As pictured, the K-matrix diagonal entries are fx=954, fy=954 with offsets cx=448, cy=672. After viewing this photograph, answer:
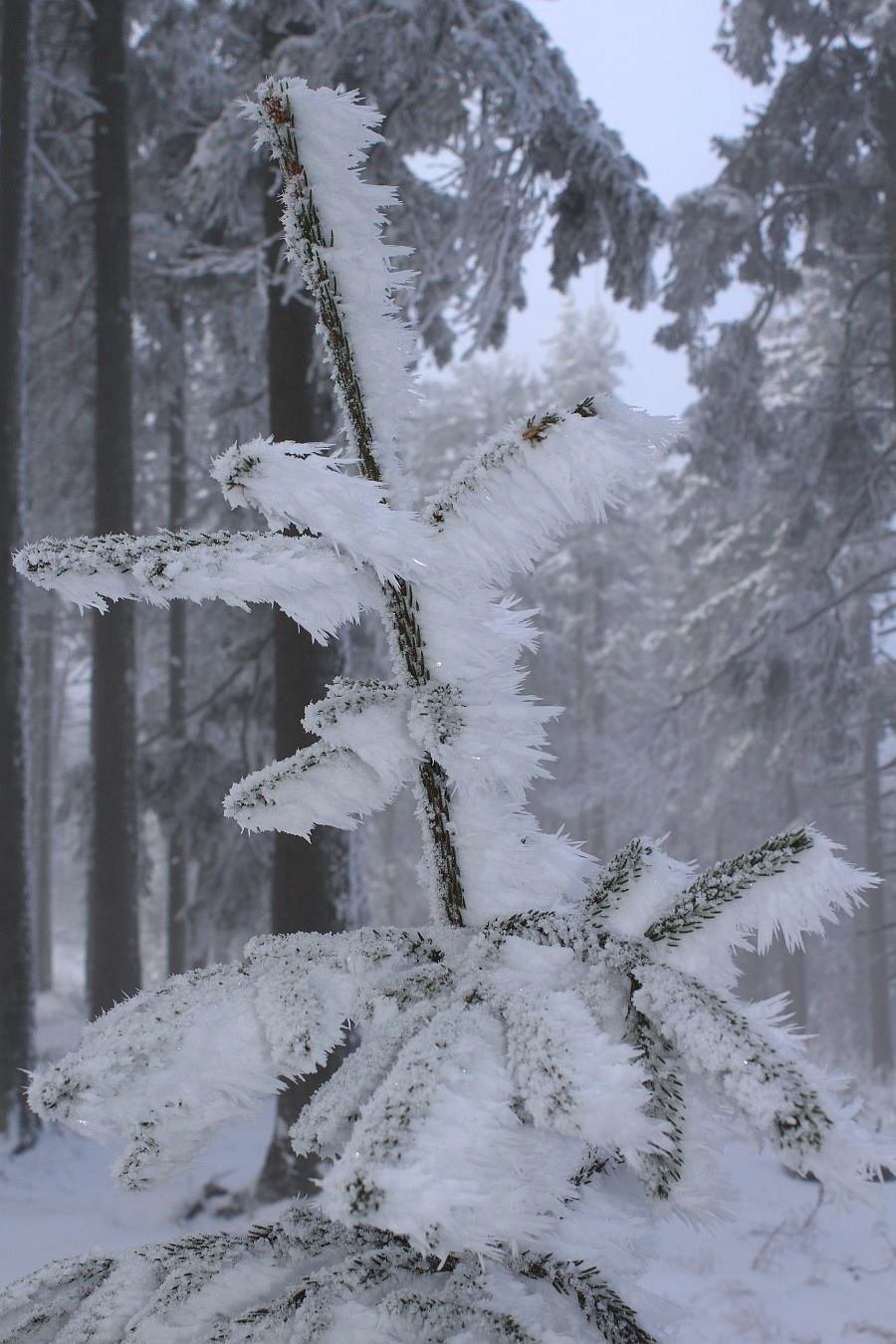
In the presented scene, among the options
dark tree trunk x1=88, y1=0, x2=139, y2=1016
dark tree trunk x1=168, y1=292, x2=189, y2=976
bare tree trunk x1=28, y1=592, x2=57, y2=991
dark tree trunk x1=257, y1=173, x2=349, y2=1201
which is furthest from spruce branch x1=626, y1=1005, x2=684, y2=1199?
bare tree trunk x1=28, y1=592, x2=57, y2=991

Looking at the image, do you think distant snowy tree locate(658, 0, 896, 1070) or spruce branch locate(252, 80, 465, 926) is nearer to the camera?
spruce branch locate(252, 80, 465, 926)

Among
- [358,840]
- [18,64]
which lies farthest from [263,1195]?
[18,64]

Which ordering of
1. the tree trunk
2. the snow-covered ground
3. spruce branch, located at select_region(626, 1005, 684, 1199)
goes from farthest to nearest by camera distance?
the tree trunk < the snow-covered ground < spruce branch, located at select_region(626, 1005, 684, 1199)

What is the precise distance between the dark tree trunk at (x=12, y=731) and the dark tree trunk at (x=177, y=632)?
5055 mm

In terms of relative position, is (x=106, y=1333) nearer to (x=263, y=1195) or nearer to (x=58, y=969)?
(x=263, y=1195)

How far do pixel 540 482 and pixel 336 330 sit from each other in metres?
0.24

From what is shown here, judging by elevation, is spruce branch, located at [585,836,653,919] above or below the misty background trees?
below

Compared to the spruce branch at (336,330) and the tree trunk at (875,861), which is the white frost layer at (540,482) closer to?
the spruce branch at (336,330)

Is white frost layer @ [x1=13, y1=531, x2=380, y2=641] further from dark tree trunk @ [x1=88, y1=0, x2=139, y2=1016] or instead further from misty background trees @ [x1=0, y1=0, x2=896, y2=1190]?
dark tree trunk @ [x1=88, y1=0, x2=139, y2=1016]

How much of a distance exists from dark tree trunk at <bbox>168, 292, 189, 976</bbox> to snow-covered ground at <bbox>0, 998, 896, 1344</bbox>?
6.04 meters

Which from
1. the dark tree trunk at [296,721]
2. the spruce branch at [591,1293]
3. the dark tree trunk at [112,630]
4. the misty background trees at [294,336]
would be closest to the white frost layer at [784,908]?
the spruce branch at [591,1293]

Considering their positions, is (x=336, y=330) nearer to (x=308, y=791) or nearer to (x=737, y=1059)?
(x=308, y=791)

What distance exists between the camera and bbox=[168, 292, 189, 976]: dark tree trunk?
46.8 feet

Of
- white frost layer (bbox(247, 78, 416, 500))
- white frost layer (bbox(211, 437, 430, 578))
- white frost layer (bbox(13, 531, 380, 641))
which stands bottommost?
white frost layer (bbox(13, 531, 380, 641))
